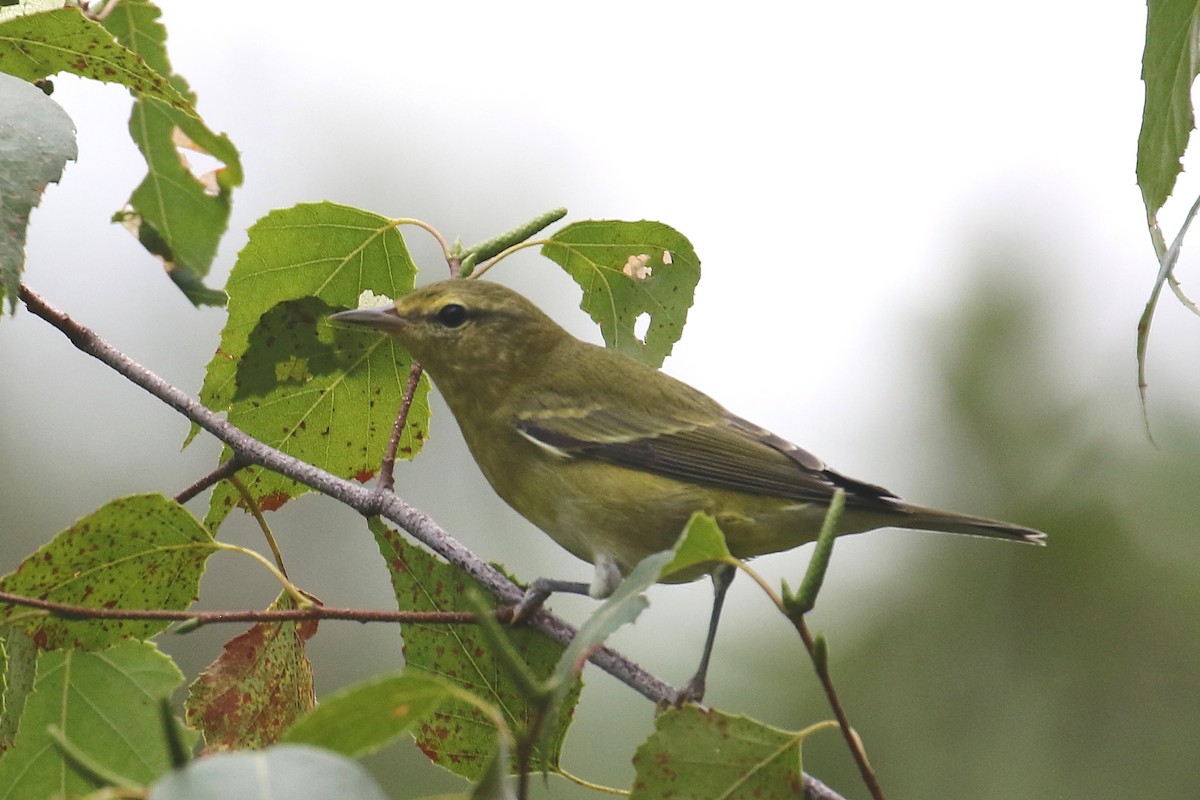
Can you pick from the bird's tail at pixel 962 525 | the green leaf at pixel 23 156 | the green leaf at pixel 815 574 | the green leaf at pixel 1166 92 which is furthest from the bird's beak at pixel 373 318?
the green leaf at pixel 1166 92

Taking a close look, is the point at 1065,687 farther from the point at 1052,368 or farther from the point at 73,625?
the point at 73,625

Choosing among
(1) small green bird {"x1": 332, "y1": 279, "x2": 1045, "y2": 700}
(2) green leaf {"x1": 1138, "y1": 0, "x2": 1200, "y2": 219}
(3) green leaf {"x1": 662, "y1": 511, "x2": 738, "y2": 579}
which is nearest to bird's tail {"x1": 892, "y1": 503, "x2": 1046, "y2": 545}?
(1) small green bird {"x1": 332, "y1": 279, "x2": 1045, "y2": 700}

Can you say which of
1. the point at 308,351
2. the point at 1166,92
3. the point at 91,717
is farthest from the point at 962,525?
the point at 91,717

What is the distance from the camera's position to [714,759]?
70.1 inches

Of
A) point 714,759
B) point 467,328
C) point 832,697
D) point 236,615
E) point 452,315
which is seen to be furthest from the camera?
point 467,328

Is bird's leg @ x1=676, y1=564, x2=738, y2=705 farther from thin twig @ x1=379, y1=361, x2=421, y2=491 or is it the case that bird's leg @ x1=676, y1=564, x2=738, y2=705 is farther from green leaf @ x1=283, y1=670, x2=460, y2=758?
green leaf @ x1=283, y1=670, x2=460, y2=758

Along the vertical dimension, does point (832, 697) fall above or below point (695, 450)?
above

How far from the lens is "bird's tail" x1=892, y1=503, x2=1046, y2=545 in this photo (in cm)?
311

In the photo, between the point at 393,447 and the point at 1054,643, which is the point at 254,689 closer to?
the point at 393,447

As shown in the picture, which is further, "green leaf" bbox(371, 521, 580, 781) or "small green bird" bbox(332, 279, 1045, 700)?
"small green bird" bbox(332, 279, 1045, 700)

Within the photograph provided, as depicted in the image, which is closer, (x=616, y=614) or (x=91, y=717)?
(x=616, y=614)

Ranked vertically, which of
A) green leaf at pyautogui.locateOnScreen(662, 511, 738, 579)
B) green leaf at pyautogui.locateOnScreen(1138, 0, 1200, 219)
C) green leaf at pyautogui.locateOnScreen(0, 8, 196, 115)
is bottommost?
green leaf at pyautogui.locateOnScreen(662, 511, 738, 579)

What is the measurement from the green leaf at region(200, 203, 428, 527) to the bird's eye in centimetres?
35

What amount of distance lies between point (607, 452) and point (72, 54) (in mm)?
1813
